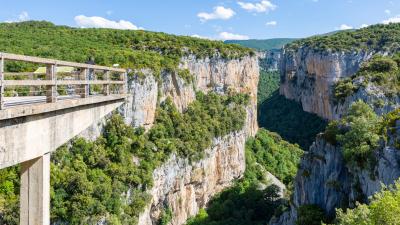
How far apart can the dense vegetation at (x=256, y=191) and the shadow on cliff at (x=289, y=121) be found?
11.0 meters

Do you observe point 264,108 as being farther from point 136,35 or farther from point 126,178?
point 126,178

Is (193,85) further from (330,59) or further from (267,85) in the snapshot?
(267,85)

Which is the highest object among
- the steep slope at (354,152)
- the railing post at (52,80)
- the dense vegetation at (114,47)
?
the dense vegetation at (114,47)

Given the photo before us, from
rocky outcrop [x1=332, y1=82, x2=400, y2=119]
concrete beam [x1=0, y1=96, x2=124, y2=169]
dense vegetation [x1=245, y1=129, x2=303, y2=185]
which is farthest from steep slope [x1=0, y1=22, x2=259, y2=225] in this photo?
rocky outcrop [x1=332, y1=82, x2=400, y2=119]

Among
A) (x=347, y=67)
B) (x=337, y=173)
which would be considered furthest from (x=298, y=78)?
(x=337, y=173)

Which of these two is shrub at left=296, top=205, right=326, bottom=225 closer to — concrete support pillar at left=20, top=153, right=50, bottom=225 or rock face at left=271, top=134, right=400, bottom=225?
rock face at left=271, top=134, right=400, bottom=225

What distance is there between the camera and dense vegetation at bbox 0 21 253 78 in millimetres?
52062

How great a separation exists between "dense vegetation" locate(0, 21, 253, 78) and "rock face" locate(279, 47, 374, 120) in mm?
20527

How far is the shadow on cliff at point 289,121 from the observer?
319 ft

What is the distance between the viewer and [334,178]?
97.4ft

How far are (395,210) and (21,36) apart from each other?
217 feet

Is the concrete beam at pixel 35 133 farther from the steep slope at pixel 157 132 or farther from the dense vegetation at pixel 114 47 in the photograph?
the dense vegetation at pixel 114 47

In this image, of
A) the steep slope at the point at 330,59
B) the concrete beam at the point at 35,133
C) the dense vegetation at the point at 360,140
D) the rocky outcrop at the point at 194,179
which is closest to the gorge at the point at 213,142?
the dense vegetation at the point at 360,140

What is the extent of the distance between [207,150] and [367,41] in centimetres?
5008
